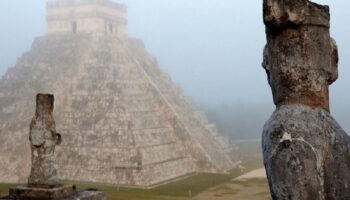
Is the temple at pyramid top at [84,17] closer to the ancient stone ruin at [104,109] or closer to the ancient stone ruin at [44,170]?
the ancient stone ruin at [104,109]

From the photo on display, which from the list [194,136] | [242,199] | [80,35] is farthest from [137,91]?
[242,199]

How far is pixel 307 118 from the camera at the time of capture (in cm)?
254

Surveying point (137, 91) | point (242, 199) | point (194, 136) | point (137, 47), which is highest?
point (137, 47)

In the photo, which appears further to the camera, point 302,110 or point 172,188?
point 172,188

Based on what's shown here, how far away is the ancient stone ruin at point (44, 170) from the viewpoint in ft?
31.2

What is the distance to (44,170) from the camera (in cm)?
993

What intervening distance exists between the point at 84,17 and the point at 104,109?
46.4ft

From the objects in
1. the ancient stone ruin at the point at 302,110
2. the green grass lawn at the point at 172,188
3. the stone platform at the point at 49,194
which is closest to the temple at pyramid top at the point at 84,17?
the green grass lawn at the point at 172,188

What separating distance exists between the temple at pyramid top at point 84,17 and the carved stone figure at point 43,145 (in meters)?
39.7

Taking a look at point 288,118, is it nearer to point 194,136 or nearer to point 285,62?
point 285,62

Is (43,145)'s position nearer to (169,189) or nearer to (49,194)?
(49,194)

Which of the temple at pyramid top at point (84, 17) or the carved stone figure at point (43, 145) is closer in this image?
the carved stone figure at point (43, 145)

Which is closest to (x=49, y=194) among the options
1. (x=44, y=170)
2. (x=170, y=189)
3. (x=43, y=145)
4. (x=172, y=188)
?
(x=44, y=170)

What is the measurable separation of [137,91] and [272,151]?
→ 39.5m
